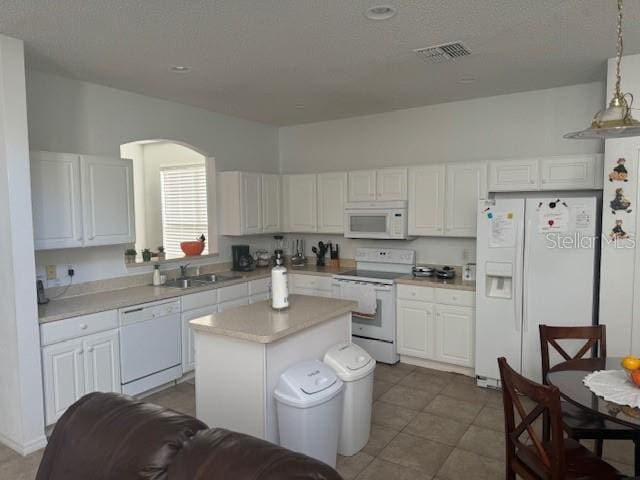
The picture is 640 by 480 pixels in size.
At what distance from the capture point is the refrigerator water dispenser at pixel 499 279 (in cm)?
397

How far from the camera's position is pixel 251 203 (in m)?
5.42

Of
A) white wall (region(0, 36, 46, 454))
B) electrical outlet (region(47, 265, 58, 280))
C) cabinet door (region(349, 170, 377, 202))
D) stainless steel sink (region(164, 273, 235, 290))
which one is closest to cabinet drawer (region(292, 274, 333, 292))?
stainless steel sink (region(164, 273, 235, 290))

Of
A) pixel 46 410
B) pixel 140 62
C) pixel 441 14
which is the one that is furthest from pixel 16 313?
pixel 441 14

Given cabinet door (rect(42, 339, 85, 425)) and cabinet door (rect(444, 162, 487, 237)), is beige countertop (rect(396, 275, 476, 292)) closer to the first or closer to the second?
cabinet door (rect(444, 162, 487, 237))

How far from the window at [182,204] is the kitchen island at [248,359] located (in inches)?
157

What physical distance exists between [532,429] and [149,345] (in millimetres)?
3073

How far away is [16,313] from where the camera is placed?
3.00m

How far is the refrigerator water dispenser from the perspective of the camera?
13.0ft

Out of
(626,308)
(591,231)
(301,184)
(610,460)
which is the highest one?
(301,184)

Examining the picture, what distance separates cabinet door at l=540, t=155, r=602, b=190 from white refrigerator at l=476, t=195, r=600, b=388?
0.92 ft

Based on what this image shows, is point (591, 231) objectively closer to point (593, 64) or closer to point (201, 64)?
point (593, 64)

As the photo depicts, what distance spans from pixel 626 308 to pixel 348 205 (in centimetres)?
286

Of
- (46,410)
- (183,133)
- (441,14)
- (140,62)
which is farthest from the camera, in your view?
(183,133)

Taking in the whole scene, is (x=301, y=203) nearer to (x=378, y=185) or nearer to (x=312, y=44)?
(x=378, y=185)
